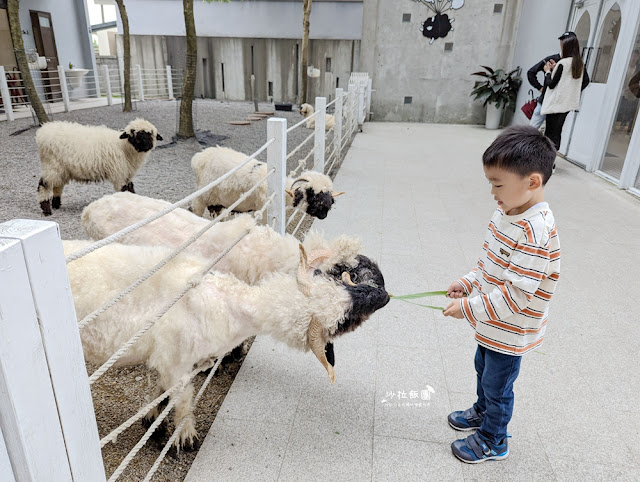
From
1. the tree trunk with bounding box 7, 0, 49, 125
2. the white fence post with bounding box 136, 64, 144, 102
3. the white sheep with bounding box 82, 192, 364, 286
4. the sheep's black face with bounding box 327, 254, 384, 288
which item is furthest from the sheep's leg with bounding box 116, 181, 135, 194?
the white fence post with bounding box 136, 64, 144, 102

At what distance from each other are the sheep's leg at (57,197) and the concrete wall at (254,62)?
1327 centimetres

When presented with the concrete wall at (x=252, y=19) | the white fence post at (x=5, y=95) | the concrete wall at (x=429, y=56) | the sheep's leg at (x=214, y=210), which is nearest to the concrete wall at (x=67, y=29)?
the white fence post at (x=5, y=95)

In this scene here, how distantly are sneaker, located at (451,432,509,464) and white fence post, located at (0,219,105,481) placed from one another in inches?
62.9

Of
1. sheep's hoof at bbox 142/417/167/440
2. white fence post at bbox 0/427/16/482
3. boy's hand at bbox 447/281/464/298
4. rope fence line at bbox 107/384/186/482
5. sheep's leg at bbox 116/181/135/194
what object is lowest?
sheep's hoof at bbox 142/417/167/440

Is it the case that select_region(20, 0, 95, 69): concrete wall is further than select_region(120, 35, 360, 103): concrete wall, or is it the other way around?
select_region(120, 35, 360, 103): concrete wall

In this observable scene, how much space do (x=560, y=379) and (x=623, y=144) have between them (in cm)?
584

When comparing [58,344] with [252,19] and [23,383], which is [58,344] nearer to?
[23,383]

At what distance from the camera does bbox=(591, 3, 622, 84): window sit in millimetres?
7047

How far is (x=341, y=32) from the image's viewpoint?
16.1 metres

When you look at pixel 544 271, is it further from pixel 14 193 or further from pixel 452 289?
pixel 14 193

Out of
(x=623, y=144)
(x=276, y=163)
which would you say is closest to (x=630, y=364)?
(x=276, y=163)

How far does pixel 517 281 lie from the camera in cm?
155

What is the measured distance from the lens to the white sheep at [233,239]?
1.97 metres

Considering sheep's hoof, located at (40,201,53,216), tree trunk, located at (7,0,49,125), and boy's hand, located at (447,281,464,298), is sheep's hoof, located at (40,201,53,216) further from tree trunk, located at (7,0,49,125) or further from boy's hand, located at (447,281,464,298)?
boy's hand, located at (447,281,464,298)
